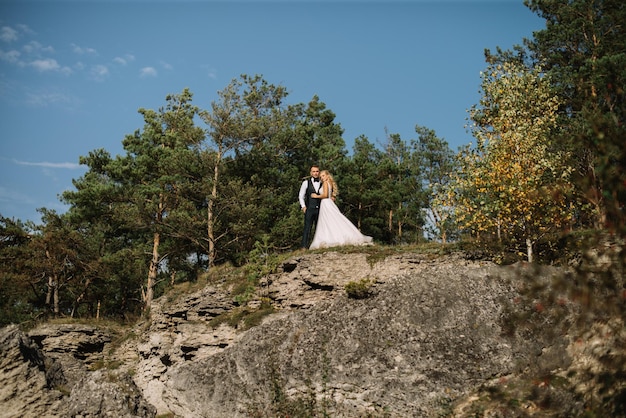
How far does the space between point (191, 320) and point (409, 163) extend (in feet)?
83.3

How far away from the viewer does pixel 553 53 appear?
26.5m

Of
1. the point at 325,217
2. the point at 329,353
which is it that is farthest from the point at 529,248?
the point at 325,217

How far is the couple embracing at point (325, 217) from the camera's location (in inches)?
659

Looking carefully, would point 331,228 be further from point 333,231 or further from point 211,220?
point 211,220

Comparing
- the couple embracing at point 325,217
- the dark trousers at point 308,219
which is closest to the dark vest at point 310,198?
the couple embracing at point 325,217

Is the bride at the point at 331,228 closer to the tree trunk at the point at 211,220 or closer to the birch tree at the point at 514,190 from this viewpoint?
the birch tree at the point at 514,190

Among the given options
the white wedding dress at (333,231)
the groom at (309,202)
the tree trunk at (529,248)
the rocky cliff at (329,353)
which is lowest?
the rocky cliff at (329,353)

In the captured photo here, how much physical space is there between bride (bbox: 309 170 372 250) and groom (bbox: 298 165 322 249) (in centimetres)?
20

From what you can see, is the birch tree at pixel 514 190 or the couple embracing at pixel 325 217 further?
the couple embracing at pixel 325 217

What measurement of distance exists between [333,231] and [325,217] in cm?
53

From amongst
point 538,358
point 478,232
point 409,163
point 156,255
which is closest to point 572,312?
point 538,358

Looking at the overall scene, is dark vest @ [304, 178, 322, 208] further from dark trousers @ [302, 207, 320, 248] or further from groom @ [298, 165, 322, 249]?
dark trousers @ [302, 207, 320, 248]

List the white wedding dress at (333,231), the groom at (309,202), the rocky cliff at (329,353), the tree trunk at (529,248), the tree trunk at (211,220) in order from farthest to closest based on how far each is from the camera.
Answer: the tree trunk at (211,220) → the groom at (309,202) → the white wedding dress at (333,231) → the tree trunk at (529,248) → the rocky cliff at (329,353)

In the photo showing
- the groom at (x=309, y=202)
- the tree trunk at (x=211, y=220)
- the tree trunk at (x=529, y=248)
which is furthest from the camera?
the tree trunk at (x=211, y=220)
